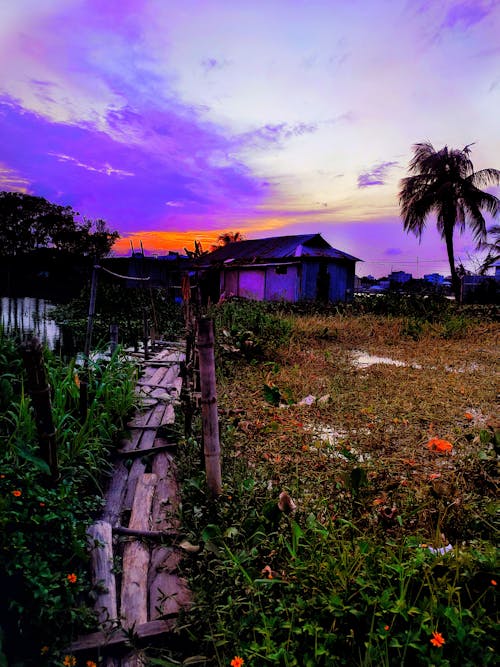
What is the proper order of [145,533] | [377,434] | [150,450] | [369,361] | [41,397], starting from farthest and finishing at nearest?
[369,361] < [150,450] < [377,434] < [145,533] < [41,397]

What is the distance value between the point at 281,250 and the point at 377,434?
15459 millimetres

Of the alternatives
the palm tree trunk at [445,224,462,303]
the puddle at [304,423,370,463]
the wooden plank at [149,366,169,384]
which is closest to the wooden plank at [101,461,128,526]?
the puddle at [304,423,370,463]

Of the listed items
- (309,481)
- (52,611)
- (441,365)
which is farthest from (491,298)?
(52,611)

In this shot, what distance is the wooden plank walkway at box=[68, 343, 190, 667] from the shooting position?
1896 millimetres

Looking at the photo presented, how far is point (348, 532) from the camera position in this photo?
86.7 inches

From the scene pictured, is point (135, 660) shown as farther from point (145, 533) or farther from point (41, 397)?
point (41, 397)

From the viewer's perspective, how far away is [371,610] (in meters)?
1.66

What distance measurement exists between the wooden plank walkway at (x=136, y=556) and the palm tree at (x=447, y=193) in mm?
20501

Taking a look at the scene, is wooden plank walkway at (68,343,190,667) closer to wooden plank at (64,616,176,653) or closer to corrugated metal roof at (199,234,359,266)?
wooden plank at (64,616,176,653)

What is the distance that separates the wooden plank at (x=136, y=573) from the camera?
2039mm

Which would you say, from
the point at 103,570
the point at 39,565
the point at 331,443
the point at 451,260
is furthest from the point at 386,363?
the point at 451,260

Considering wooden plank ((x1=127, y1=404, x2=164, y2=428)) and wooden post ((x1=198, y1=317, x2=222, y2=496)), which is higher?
wooden post ((x1=198, y1=317, x2=222, y2=496))

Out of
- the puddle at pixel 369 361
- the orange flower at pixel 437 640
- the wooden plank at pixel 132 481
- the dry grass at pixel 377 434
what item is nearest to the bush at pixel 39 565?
the wooden plank at pixel 132 481

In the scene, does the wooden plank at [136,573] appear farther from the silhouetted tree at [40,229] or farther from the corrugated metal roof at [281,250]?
the silhouetted tree at [40,229]
